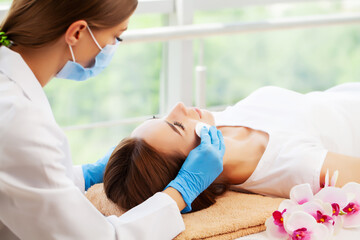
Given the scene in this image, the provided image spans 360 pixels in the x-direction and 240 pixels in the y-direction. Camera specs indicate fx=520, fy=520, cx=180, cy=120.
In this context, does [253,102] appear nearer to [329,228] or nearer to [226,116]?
[226,116]

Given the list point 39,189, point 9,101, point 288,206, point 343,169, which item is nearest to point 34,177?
point 39,189

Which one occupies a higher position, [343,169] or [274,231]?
[343,169]

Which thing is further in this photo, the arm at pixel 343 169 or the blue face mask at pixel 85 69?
the arm at pixel 343 169

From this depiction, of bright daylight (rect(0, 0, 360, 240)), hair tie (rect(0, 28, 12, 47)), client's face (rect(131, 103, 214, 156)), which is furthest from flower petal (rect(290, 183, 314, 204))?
hair tie (rect(0, 28, 12, 47))

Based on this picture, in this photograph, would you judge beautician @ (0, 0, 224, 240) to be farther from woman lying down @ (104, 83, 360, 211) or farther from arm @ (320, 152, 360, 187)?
arm @ (320, 152, 360, 187)

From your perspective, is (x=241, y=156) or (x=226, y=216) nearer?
(x=226, y=216)

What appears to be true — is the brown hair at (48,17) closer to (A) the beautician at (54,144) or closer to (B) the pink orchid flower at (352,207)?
(A) the beautician at (54,144)

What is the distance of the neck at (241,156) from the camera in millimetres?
1785

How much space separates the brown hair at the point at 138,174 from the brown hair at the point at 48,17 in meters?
0.44

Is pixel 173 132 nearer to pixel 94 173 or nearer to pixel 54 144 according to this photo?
pixel 94 173

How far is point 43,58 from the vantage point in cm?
144

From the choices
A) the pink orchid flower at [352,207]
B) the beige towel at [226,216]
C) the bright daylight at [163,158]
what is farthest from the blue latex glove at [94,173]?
the pink orchid flower at [352,207]

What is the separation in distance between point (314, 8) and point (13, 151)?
3413mm

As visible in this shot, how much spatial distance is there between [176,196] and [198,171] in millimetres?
111
